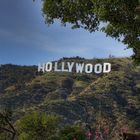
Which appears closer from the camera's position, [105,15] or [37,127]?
[105,15]

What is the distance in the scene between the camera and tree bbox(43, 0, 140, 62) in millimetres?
28969

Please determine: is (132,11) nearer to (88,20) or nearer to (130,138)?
(88,20)

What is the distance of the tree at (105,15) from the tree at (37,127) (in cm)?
7827

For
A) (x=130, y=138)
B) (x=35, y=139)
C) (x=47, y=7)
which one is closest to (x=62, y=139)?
(x=35, y=139)

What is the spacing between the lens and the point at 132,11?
96.5 feet

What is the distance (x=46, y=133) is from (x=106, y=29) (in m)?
82.9

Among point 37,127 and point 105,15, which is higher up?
point 105,15

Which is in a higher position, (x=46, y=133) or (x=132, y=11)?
(x=132, y=11)

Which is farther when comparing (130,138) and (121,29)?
(121,29)

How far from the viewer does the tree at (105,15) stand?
2897cm

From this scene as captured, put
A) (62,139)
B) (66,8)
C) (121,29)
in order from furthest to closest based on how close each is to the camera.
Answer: (62,139), (66,8), (121,29)

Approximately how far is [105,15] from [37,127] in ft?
280

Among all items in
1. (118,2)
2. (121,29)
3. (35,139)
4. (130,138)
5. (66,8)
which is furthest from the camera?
(35,139)

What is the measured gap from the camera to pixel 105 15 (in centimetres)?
2933
